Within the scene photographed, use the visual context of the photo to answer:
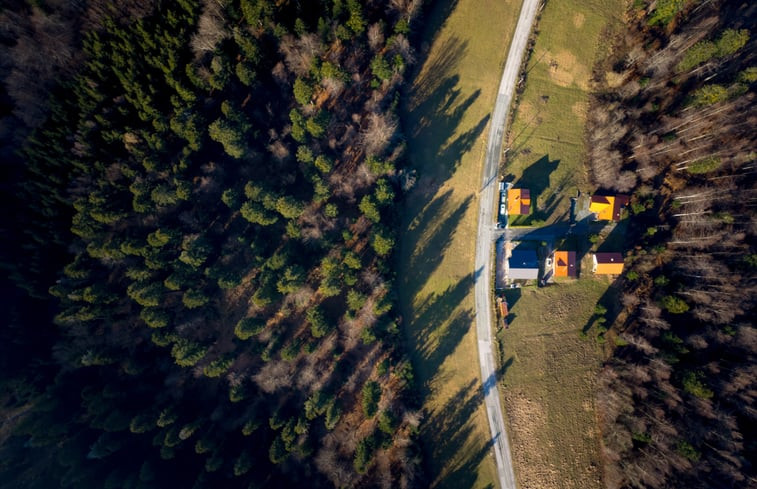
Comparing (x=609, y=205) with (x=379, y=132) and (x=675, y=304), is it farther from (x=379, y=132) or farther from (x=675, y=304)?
(x=379, y=132)

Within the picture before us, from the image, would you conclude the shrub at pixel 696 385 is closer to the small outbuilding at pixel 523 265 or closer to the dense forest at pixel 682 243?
the dense forest at pixel 682 243

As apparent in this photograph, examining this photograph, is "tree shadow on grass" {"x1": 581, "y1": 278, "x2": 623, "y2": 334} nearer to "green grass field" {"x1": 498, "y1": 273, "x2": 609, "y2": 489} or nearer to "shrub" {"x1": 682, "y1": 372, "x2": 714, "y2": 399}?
"green grass field" {"x1": 498, "y1": 273, "x2": 609, "y2": 489}

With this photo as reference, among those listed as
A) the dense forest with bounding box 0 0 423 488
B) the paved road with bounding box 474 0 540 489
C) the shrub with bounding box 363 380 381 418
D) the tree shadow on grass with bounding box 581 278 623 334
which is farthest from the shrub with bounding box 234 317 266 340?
the tree shadow on grass with bounding box 581 278 623 334

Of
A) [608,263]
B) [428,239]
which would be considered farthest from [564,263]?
[428,239]

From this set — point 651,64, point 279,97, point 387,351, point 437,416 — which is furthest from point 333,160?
point 651,64

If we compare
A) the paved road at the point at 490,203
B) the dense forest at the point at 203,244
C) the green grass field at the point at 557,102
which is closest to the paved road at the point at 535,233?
the paved road at the point at 490,203

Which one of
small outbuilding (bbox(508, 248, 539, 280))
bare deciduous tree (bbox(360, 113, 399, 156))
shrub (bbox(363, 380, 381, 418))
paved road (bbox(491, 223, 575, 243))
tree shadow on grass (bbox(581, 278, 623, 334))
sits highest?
bare deciduous tree (bbox(360, 113, 399, 156))

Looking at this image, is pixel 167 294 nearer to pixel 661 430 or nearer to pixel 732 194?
pixel 661 430
